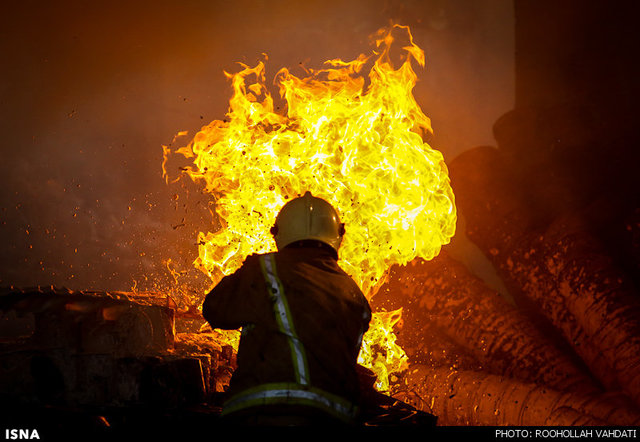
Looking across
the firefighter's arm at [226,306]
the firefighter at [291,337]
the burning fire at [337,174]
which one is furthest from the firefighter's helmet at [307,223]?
the burning fire at [337,174]

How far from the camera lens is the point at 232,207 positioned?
621 cm

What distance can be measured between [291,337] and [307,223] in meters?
1.21

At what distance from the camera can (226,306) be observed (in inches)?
103

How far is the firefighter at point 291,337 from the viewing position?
235 centimetres

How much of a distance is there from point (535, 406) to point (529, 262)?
2.71 m

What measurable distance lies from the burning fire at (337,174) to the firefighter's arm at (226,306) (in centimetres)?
325

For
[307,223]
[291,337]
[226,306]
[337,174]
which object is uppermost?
[337,174]

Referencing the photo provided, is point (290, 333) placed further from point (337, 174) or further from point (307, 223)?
point (337, 174)

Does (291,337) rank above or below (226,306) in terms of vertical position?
below

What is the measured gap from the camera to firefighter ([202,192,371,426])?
2.35m

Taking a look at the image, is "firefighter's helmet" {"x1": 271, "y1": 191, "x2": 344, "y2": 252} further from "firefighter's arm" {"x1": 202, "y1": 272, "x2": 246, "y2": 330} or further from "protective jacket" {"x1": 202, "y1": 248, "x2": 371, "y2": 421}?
"firefighter's arm" {"x1": 202, "y1": 272, "x2": 246, "y2": 330}

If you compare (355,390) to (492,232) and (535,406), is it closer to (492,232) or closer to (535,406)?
(535,406)

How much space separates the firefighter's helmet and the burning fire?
2.35 metres

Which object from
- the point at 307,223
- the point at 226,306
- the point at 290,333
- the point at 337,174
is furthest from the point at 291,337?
the point at 337,174
